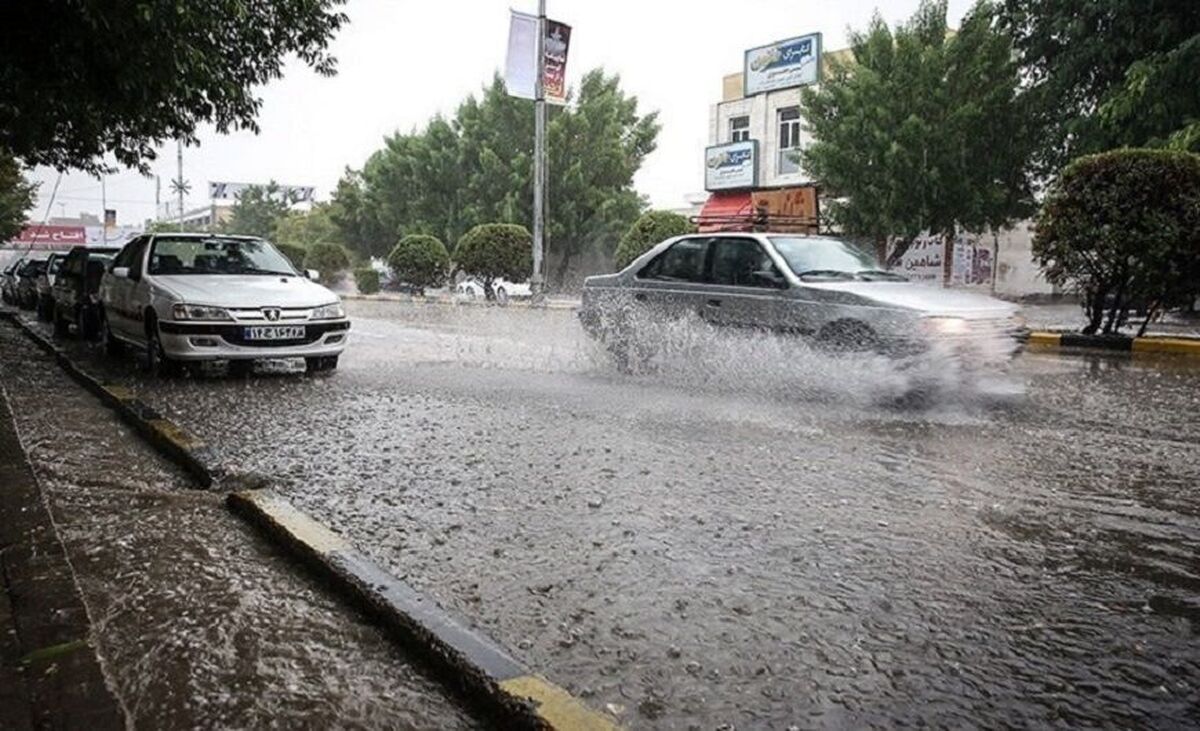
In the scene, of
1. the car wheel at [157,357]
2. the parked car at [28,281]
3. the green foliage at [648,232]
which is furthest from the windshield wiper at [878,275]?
the parked car at [28,281]

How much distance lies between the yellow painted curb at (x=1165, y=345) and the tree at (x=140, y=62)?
40.0 ft

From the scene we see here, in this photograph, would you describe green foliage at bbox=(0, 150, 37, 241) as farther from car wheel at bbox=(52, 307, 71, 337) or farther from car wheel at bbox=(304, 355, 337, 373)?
car wheel at bbox=(304, 355, 337, 373)

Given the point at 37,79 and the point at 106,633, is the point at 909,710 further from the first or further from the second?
the point at 37,79

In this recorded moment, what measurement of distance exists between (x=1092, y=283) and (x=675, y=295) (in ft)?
26.6

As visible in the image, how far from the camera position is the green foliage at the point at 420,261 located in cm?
3484

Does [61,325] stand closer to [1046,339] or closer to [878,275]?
[878,275]

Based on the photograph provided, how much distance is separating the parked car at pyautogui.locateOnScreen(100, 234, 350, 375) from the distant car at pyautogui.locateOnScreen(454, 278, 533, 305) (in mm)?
21305

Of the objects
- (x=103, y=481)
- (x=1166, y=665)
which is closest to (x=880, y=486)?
(x=1166, y=665)

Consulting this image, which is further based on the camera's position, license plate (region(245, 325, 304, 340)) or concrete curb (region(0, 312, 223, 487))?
license plate (region(245, 325, 304, 340))

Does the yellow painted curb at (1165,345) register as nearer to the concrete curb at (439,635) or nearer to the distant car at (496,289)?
the concrete curb at (439,635)

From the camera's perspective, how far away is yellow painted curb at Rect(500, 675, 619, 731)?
7.34 ft

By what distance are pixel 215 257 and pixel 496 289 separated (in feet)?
76.3

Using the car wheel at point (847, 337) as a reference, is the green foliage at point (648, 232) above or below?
above

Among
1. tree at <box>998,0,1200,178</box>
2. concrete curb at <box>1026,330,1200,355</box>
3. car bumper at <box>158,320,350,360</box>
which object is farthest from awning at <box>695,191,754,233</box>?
car bumper at <box>158,320,350,360</box>
